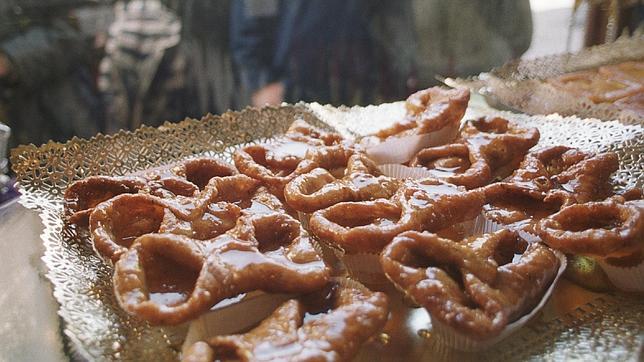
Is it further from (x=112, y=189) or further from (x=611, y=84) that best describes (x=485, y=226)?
(x=611, y=84)

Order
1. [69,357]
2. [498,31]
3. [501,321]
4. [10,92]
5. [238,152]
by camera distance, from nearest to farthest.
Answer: [501,321] < [69,357] < [238,152] < [10,92] < [498,31]

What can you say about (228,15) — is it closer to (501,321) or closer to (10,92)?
(10,92)

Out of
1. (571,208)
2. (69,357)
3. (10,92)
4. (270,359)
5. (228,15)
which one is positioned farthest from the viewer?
(228,15)

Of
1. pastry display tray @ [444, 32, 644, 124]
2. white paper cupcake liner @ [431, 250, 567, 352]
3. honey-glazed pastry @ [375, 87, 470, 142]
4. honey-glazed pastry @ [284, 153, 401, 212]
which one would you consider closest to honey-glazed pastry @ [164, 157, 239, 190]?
honey-glazed pastry @ [284, 153, 401, 212]

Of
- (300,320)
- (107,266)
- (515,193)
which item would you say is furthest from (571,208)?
(107,266)

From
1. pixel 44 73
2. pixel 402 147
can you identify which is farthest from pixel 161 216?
pixel 44 73

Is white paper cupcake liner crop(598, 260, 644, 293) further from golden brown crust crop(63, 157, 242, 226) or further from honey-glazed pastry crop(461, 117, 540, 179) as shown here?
golden brown crust crop(63, 157, 242, 226)

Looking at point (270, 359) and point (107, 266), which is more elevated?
point (270, 359)
